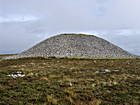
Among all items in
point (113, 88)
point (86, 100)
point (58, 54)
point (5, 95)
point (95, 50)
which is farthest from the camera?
point (95, 50)

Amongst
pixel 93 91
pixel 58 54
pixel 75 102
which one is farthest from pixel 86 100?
pixel 58 54

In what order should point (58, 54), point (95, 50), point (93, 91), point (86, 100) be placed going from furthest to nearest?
point (95, 50) → point (58, 54) → point (93, 91) → point (86, 100)

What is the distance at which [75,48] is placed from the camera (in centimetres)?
6531

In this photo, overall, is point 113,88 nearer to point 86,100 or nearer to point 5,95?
point 86,100

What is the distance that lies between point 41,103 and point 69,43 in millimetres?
60315

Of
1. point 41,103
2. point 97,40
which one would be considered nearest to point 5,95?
point 41,103

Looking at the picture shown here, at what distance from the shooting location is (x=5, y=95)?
11.7 m

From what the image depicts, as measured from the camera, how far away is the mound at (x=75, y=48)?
61.3 m

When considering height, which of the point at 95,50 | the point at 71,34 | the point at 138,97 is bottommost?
the point at 138,97

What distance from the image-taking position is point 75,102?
33.7 feet

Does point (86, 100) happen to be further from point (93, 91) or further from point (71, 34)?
point (71, 34)

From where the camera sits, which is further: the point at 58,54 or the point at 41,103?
the point at 58,54

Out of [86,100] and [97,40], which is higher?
[97,40]

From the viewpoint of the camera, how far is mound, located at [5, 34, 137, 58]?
61.3m
